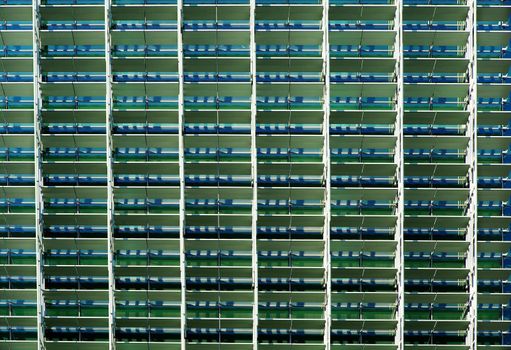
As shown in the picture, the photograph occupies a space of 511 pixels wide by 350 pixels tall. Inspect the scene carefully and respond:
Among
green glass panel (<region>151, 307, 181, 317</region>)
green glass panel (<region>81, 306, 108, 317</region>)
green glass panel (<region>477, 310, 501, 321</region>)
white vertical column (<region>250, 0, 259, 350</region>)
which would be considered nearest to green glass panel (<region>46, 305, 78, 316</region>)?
green glass panel (<region>81, 306, 108, 317</region>)

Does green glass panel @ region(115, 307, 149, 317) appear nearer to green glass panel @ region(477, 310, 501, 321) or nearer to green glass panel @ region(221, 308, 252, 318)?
green glass panel @ region(221, 308, 252, 318)

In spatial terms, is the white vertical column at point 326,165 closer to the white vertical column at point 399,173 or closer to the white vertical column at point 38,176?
the white vertical column at point 399,173

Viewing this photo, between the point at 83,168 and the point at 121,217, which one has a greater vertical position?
the point at 83,168

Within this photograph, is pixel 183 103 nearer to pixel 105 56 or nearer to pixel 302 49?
pixel 105 56

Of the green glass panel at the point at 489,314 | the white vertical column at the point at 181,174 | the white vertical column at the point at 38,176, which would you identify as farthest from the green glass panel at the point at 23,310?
the green glass panel at the point at 489,314

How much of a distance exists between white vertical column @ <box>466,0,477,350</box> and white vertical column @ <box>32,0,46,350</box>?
44.3 ft

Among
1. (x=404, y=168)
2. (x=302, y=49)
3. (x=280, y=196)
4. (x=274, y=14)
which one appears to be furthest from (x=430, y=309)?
(x=274, y=14)

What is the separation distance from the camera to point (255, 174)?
19.3m

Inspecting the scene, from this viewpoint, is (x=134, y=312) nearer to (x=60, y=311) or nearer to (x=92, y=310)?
(x=92, y=310)

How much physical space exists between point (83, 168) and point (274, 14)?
→ 7790 millimetres

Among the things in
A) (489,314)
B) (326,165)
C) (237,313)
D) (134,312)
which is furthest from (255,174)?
→ (489,314)

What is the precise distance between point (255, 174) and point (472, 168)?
6.85 meters

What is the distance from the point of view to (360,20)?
775 inches

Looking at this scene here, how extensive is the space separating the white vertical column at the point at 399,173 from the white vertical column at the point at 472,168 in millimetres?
2259
